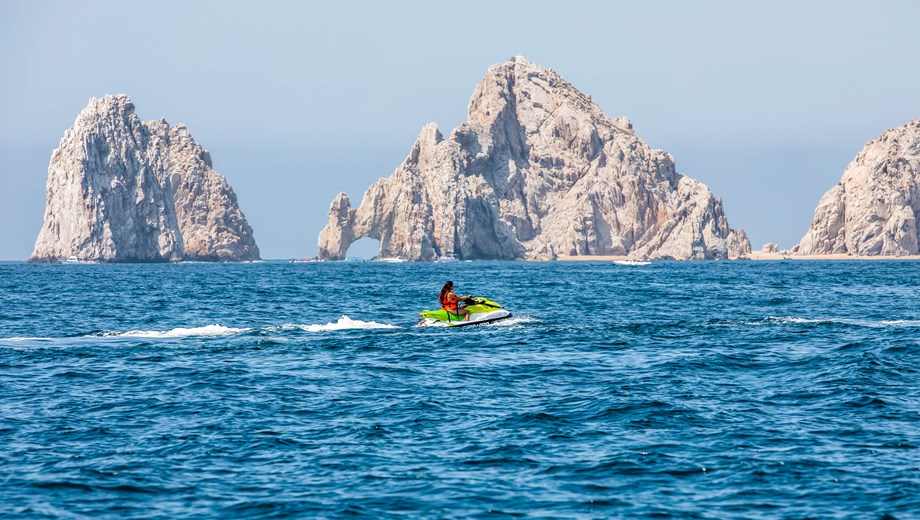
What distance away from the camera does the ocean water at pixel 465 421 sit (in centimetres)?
1684

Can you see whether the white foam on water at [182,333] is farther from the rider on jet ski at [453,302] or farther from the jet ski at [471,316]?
the rider on jet ski at [453,302]

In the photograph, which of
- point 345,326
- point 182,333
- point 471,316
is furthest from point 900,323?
point 182,333

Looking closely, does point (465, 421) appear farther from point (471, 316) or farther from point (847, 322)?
point (847, 322)

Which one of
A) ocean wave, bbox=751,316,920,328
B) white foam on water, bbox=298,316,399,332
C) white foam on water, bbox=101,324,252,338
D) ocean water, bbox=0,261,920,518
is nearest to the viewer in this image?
ocean water, bbox=0,261,920,518

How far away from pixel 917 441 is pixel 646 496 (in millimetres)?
6784

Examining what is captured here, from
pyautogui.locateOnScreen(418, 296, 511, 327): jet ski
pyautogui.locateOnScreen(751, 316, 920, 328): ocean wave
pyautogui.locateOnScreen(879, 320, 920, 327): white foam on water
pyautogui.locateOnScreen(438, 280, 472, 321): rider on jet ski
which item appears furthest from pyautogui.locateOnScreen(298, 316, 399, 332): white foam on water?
pyautogui.locateOnScreen(879, 320, 920, 327): white foam on water

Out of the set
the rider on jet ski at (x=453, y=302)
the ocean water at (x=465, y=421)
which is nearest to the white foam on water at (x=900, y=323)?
the ocean water at (x=465, y=421)

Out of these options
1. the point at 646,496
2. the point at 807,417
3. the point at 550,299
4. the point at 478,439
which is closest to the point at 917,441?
the point at 807,417

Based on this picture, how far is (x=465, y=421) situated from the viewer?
22844 millimetres

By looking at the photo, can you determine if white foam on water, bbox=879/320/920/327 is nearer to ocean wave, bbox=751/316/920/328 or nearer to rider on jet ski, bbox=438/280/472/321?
ocean wave, bbox=751/316/920/328

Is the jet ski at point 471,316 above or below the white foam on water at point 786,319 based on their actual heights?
above

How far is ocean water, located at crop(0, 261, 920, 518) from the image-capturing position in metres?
16.8

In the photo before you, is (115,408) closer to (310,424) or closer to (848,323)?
(310,424)

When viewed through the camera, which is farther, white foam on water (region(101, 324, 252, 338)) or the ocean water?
white foam on water (region(101, 324, 252, 338))
